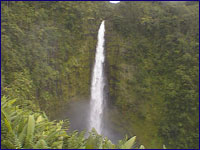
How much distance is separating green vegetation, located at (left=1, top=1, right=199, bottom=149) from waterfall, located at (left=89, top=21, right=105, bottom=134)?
1.25 feet

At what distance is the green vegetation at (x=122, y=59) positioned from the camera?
9672 millimetres

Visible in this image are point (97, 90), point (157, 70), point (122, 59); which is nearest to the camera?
point (157, 70)

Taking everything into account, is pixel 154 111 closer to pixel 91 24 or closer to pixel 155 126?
pixel 155 126

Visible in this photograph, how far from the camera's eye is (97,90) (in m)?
12.8

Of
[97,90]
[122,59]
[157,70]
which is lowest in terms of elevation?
[97,90]

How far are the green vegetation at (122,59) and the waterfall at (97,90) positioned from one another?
0.38 metres

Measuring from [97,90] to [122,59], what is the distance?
270cm

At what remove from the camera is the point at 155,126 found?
11.5 m

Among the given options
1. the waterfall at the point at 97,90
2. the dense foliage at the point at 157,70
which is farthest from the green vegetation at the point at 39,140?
the waterfall at the point at 97,90

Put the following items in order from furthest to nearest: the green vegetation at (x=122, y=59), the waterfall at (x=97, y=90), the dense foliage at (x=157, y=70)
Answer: the waterfall at (x=97, y=90) → the dense foliage at (x=157, y=70) → the green vegetation at (x=122, y=59)

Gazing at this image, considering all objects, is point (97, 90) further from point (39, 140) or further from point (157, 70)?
point (39, 140)

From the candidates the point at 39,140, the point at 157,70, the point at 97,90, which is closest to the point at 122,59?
the point at 157,70

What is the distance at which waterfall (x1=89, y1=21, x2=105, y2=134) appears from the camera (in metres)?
12.5

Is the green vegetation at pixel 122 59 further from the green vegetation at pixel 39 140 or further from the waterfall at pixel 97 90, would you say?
the green vegetation at pixel 39 140
